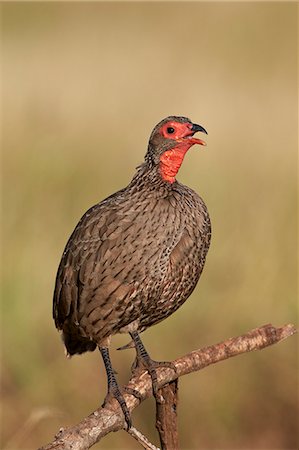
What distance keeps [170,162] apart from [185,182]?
2860 millimetres

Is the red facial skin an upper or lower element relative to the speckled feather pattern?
upper

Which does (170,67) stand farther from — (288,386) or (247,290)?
(288,386)

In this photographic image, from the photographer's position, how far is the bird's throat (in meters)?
3.59

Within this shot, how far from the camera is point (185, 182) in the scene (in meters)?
6.48

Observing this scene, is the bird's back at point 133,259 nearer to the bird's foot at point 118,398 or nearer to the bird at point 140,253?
the bird at point 140,253

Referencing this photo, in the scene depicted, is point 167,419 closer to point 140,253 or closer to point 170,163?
point 140,253

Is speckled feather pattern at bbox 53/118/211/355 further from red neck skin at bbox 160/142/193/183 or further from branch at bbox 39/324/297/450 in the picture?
branch at bbox 39/324/297/450

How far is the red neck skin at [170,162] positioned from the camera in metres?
3.58

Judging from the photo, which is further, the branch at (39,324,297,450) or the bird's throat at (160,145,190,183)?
the bird's throat at (160,145,190,183)

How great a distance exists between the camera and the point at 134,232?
343 centimetres

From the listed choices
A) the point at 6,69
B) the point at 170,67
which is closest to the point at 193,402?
the point at 170,67

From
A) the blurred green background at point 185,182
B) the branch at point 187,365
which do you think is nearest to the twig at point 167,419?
the branch at point 187,365

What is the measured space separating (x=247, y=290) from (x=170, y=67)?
307 cm

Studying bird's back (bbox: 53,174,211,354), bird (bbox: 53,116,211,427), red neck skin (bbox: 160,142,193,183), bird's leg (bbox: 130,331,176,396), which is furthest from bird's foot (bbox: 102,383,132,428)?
red neck skin (bbox: 160,142,193,183)
